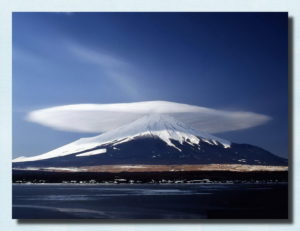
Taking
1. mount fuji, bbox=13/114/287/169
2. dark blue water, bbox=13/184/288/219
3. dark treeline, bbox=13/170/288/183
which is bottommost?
dark blue water, bbox=13/184/288/219

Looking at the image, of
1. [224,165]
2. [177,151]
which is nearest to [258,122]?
[224,165]

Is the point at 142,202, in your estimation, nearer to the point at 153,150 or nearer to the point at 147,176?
the point at 147,176

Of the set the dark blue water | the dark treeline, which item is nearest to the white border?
the dark blue water

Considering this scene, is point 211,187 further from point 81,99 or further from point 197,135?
point 81,99

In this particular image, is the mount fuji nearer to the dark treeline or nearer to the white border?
the dark treeline
